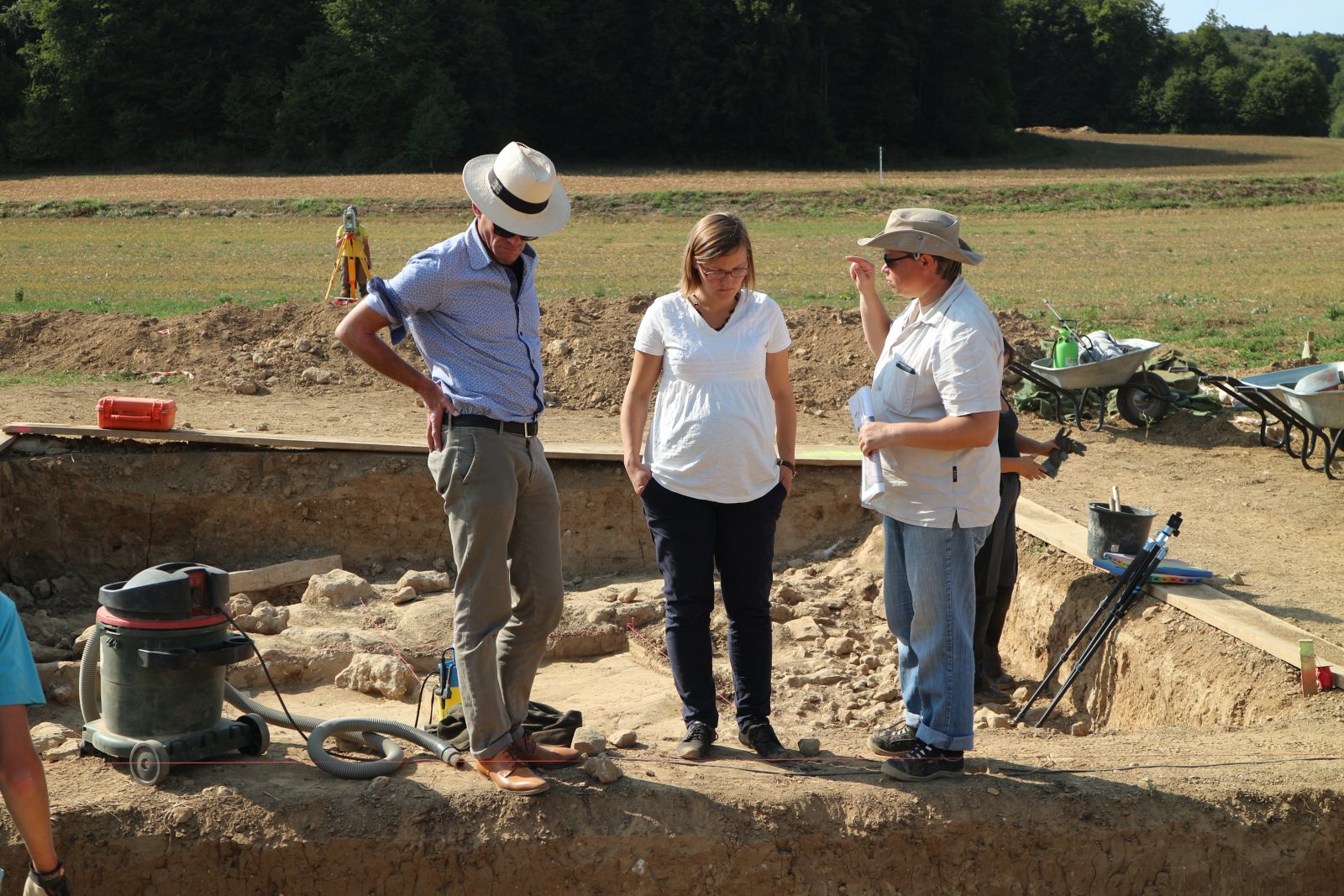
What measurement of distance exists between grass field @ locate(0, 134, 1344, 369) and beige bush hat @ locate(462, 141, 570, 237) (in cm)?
1037

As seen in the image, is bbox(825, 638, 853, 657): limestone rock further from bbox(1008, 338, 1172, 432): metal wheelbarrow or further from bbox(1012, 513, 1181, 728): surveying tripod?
bbox(1008, 338, 1172, 432): metal wheelbarrow

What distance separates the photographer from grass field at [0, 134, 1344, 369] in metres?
16.1

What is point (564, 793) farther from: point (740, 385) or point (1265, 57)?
point (1265, 57)

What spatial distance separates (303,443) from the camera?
352 inches

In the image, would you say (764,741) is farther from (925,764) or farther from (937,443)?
(937,443)

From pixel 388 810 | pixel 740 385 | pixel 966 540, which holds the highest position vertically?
pixel 740 385

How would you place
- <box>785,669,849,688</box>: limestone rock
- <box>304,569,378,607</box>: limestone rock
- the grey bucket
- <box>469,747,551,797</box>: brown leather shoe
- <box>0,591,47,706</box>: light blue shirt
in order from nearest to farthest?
1. <box>0,591,47,706</box>: light blue shirt
2. <box>469,747,551,797</box>: brown leather shoe
3. the grey bucket
4. <box>785,669,849,688</box>: limestone rock
5. <box>304,569,378,607</box>: limestone rock

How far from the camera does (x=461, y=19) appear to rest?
1909 inches

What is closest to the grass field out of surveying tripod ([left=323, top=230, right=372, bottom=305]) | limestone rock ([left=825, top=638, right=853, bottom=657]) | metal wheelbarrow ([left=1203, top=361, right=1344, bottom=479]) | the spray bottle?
surveying tripod ([left=323, top=230, right=372, bottom=305])

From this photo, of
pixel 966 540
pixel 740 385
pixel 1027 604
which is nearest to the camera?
pixel 966 540

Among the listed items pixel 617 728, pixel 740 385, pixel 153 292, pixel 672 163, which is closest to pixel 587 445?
pixel 617 728

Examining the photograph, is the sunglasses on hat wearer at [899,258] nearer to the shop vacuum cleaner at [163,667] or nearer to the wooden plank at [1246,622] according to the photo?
the shop vacuum cleaner at [163,667]

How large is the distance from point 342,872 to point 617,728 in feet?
6.70

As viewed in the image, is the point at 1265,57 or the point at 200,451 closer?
the point at 200,451
